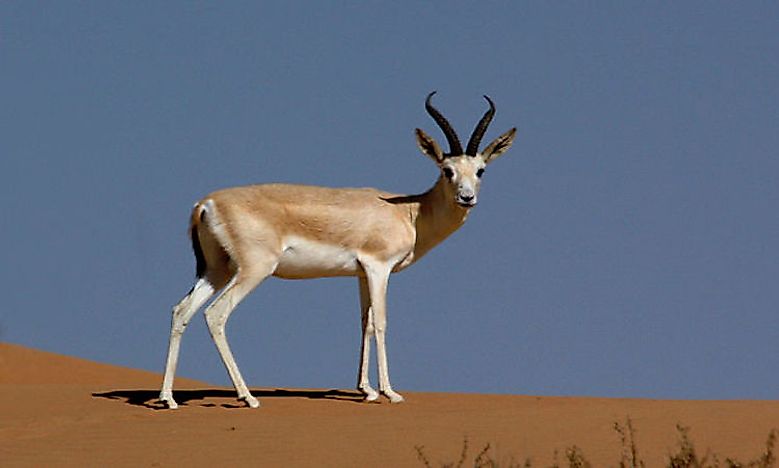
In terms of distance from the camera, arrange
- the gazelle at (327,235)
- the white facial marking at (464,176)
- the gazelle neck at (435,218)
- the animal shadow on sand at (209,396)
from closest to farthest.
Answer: the gazelle at (327,235), the animal shadow on sand at (209,396), the white facial marking at (464,176), the gazelle neck at (435,218)

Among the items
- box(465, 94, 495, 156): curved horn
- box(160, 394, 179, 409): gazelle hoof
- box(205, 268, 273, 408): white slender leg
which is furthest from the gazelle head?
box(160, 394, 179, 409): gazelle hoof

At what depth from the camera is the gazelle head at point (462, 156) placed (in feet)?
58.6

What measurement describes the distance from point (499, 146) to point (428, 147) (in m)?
0.90

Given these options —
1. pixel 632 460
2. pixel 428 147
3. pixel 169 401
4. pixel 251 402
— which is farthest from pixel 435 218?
pixel 632 460

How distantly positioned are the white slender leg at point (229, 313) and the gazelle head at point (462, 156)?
107 inches

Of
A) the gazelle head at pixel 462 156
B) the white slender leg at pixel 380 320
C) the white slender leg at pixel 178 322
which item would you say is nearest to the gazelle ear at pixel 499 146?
the gazelle head at pixel 462 156

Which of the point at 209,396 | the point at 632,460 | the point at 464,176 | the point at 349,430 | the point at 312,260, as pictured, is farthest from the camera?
the point at 209,396

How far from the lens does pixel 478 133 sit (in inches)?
733

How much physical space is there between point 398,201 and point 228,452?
5.67 metres

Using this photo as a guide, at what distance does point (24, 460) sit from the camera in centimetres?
1398

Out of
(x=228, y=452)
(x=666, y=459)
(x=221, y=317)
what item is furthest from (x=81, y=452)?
(x=666, y=459)

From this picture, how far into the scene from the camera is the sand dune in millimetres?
13562

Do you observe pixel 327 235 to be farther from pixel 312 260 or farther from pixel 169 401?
pixel 169 401

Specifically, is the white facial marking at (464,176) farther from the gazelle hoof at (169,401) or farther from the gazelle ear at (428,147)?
the gazelle hoof at (169,401)
